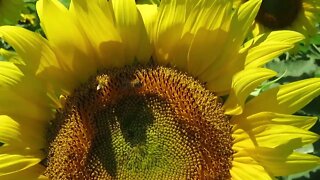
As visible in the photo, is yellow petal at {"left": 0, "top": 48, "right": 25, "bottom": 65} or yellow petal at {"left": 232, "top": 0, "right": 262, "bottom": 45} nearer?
yellow petal at {"left": 232, "top": 0, "right": 262, "bottom": 45}

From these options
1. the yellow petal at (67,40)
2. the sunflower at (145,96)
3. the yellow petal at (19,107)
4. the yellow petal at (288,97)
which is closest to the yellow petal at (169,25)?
the sunflower at (145,96)

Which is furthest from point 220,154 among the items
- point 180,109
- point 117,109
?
point 117,109

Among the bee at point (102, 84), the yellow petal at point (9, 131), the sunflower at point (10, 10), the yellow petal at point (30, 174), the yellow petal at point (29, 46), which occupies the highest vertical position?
the yellow petal at point (29, 46)

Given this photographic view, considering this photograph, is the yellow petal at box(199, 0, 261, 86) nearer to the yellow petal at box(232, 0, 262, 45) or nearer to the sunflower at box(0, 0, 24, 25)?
the yellow petal at box(232, 0, 262, 45)

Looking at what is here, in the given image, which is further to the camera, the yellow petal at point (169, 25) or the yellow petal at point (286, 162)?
the yellow petal at point (169, 25)

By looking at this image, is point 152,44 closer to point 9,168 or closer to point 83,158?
point 83,158

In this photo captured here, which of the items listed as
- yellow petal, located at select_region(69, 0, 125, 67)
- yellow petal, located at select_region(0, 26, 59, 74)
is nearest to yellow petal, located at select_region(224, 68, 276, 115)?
yellow petal, located at select_region(69, 0, 125, 67)

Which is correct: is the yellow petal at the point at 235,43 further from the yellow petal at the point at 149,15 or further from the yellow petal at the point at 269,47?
the yellow petal at the point at 149,15

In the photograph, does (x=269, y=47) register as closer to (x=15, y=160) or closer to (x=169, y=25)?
(x=169, y=25)
